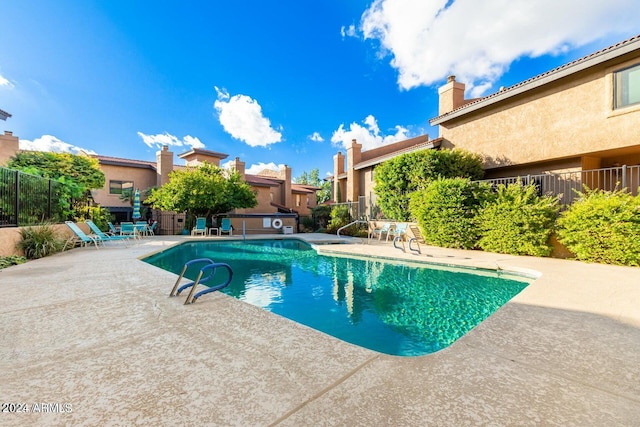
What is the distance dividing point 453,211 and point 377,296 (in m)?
7.07

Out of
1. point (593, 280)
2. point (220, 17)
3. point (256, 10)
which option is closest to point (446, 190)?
point (593, 280)

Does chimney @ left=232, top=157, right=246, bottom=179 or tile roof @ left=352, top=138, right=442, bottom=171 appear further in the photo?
chimney @ left=232, top=157, right=246, bottom=179

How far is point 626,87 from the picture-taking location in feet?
33.2

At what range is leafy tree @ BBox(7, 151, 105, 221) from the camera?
1206 centimetres

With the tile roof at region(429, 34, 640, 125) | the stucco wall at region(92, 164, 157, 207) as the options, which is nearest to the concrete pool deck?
the tile roof at region(429, 34, 640, 125)

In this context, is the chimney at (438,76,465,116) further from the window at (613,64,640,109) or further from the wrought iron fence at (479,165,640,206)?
the window at (613,64,640,109)

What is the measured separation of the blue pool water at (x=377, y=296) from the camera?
4.39 metres

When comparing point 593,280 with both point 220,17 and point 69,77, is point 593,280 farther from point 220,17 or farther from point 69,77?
point 69,77

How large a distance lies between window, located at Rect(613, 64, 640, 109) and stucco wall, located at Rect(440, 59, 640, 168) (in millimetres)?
178

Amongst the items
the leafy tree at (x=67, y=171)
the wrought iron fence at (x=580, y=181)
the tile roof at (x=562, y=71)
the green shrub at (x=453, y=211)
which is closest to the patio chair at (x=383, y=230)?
the green shrub at (x=453, y=211)

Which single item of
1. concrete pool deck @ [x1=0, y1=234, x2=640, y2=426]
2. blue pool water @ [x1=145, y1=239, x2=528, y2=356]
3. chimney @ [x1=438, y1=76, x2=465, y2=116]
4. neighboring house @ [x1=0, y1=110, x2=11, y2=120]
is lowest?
blue pool water @ [x1=145, y1=239, x2=528, y2=356]

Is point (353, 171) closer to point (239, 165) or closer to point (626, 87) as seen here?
point (239, 165)

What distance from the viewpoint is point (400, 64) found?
69.4ft

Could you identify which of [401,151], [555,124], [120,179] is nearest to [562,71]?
[555,124]
